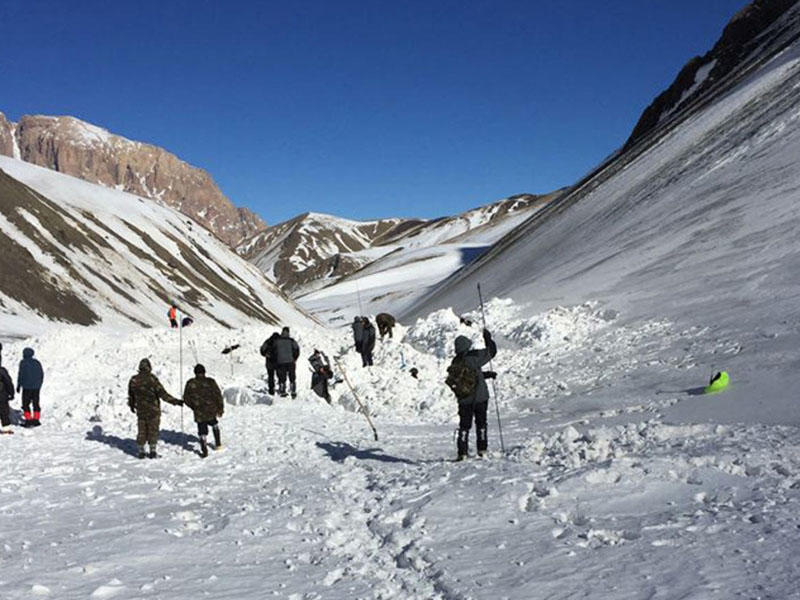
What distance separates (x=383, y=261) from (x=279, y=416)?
18237 cm

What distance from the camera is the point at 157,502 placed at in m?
9.35

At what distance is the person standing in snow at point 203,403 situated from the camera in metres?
12.8

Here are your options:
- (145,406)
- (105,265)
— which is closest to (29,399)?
(145,406)

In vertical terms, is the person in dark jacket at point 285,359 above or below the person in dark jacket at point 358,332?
below

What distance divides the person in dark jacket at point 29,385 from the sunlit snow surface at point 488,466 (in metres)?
0.65

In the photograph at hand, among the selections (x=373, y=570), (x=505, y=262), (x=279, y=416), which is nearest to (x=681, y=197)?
(x=505, y=262)

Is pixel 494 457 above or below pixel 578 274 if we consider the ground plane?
below

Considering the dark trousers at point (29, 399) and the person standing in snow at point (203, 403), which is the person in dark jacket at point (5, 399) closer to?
the dark trousers at point (29, 399)

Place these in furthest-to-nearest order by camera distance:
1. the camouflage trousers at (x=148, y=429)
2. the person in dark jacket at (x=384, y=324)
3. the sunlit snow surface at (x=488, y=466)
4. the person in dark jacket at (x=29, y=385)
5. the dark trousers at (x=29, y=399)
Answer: the person in dark jacket at (x=384, y=324), the dark trousers at (x=29, y=399), the person in dark jacket at (x=29, y=385), the camouflage trousers at (x=148, y=429), the sunlit snow surface at (x=488, y=466)

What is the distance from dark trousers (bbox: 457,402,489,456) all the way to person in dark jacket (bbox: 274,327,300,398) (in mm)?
9415

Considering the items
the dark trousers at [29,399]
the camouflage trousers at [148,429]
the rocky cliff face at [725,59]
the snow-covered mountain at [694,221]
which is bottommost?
the camouflage trousers at [148,429]

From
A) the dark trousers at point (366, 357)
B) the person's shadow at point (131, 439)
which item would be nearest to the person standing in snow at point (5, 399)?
the person's shadow at point (131, 439)

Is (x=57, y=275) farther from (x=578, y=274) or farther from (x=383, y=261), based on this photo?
(x=383, y=261)

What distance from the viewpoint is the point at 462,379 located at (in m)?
10.3
